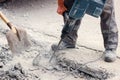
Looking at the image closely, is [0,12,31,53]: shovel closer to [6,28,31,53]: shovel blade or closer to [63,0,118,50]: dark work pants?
[6,28,31,53]: shovel blade

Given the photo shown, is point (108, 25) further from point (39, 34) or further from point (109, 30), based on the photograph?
point (39, 34)

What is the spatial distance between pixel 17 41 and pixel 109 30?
1203 mm

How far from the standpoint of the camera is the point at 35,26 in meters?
5.93

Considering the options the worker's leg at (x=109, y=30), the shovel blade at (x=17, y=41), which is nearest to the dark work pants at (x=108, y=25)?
the worker's leg at (x=109, y=30)

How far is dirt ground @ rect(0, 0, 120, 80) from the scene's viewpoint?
4379mm

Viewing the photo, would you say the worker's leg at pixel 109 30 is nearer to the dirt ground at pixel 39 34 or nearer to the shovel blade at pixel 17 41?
the dirt ground at pixel 39 34

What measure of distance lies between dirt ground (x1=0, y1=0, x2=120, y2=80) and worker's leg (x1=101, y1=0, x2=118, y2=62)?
0.35 metres

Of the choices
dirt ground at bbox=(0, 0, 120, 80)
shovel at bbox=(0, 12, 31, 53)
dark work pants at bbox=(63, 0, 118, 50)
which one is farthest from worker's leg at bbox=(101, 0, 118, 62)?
shovel at bbox=(0, 12, 31, 53)

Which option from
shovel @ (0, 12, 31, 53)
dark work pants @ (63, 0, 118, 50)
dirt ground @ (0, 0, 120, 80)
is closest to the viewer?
shovel @ (0, 12, 31, 53)

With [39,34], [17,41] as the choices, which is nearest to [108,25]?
[17,41]

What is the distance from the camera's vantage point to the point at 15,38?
406cm

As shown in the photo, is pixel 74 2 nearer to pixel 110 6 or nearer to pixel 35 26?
pixel 110 6

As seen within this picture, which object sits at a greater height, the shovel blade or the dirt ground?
the shovel blade

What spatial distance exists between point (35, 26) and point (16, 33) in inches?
72.8
